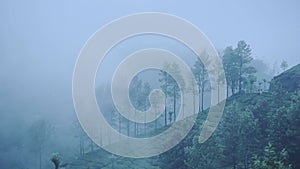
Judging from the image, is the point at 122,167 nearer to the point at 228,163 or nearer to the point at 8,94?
the point at 228,163

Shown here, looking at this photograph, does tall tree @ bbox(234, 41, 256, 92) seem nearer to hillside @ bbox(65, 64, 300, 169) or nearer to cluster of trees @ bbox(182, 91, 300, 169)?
hillside @ bbox(65, 64, 300, 169)

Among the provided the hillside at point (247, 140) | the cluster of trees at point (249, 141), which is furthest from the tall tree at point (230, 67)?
the cluster of trees at point (249, 141)

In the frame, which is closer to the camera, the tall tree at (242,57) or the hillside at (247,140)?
the hillside at (247,140)

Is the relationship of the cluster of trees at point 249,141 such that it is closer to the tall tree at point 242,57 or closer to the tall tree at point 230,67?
the tall tree at point 230,67

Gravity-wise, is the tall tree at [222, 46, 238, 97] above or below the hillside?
above

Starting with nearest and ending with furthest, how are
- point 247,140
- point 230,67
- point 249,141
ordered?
1. point 247,140
2. point 249,141
3. point 230,67

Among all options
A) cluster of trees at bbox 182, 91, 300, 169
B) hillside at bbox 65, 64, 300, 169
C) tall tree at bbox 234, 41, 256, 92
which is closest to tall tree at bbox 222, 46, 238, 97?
tall tree at bbox 234, 41, 256, 92

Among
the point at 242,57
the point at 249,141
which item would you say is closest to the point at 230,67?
the point at 242,57

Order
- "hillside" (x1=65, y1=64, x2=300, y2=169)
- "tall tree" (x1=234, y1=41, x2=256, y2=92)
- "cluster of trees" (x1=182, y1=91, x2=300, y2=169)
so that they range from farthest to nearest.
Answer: "tall tree" (x1=234, y1=41, x2=256, y2=92)
"hillside" (x1=65, y1=64, x2=300, y2=169)
"cluster of trees" (x1=182, y1=91, x2=300, y2=169)

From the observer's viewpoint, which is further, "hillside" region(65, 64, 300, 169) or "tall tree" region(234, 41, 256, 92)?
"tall tree" region(234, 41, 256, 92)

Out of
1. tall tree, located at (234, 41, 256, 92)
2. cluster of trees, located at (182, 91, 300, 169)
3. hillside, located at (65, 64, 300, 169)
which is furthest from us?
tall tree, located at (234, 41, 256, 92)

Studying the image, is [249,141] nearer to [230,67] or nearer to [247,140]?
[247,140]

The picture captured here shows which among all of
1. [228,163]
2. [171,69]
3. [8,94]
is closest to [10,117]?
[8,94]

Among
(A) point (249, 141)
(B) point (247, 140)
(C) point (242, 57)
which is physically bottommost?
(A) point (249, 141)
